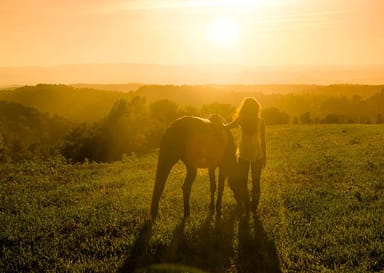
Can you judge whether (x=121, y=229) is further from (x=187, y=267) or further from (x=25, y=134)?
(x=25, y=134)

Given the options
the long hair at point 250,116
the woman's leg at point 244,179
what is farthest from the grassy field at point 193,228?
the long hair at point 250,116

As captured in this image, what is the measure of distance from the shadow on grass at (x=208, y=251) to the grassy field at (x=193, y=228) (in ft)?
0.07

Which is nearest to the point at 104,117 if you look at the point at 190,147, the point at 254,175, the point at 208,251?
the point at 254,175

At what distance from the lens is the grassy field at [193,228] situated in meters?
7.02

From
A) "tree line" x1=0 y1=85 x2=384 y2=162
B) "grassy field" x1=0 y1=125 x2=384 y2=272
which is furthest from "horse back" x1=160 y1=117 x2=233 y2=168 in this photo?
"tree line" x1=0 y1=85 x2=384 y2=162

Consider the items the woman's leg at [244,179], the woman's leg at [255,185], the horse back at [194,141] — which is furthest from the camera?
the woman's leg at [255,185]

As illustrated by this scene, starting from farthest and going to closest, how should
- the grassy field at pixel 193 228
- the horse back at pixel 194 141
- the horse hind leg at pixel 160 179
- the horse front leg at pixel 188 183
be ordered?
1. the horse front leg at pixel 188 183
2. the horse back at pixel 194 141
3. the horse hind leg at pixel 160 179
4. the grassy field at pixel 193 228

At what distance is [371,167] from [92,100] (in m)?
151

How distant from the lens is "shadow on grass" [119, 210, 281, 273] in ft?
22.3

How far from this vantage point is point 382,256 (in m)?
7.12

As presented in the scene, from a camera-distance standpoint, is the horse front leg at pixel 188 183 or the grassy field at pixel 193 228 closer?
the grassy field at pixel 193 228

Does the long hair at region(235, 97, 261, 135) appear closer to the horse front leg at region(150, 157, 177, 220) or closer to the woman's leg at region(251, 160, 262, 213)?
the woman's leg at region(251, 160, 262, 213)

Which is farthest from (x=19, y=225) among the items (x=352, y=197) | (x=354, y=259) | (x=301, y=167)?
(x=301, y=167)

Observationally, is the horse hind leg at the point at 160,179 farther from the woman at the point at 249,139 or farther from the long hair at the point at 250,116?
the long hair at the point at 250,116
